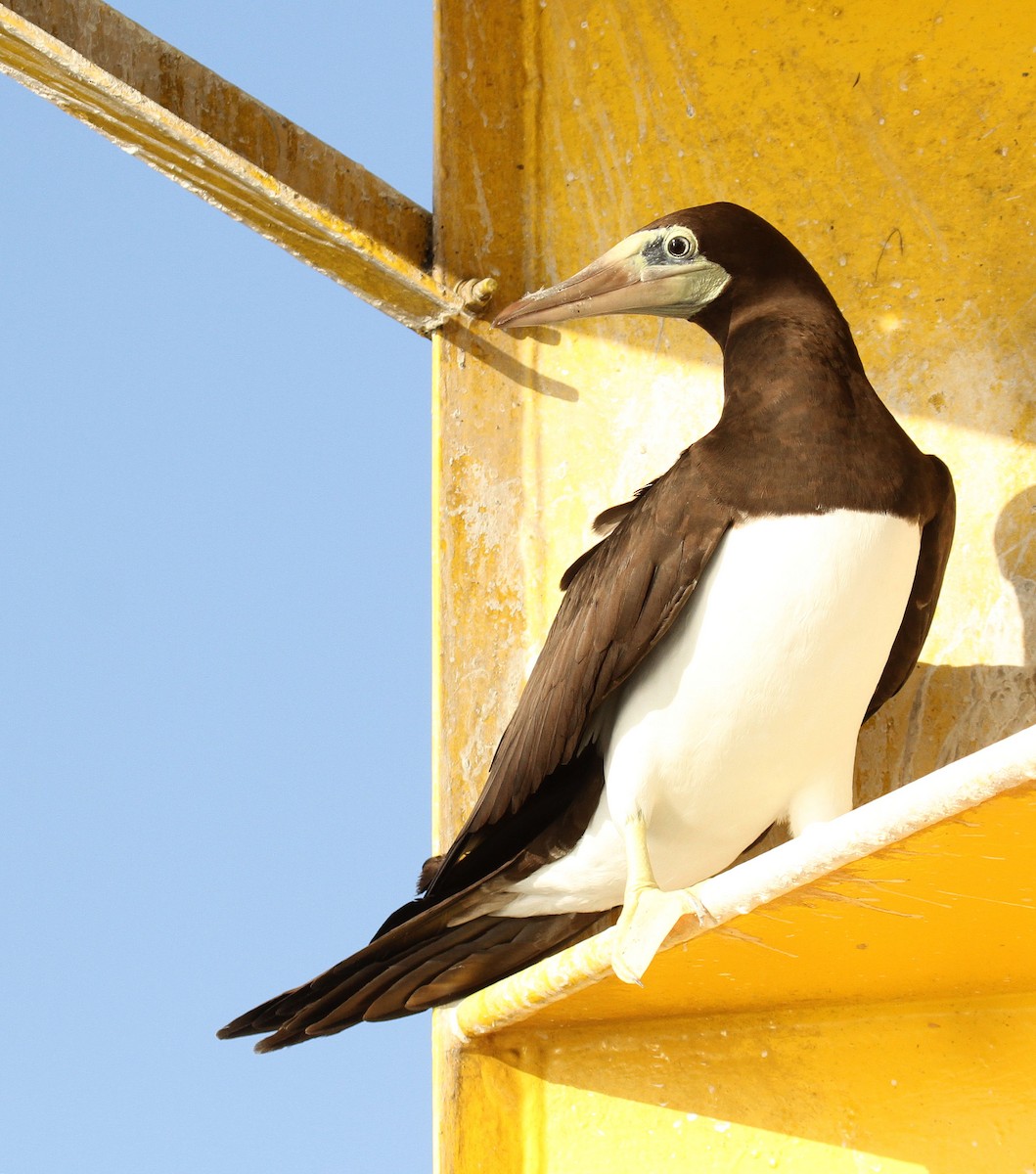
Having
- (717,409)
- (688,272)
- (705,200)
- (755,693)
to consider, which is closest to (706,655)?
(755,693)

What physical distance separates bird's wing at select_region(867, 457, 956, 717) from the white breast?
13cm

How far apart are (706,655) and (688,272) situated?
679 millimetres

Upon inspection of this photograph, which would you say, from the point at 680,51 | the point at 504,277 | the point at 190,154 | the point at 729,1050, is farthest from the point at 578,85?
the point at 729,1050

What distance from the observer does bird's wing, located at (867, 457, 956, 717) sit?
7.53 feet

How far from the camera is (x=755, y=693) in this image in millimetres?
2146

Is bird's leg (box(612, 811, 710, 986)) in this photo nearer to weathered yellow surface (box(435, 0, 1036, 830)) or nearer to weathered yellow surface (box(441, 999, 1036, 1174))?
weathered yellow surface (box(441, 999, 1036, 1174))

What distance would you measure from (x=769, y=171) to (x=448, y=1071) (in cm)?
180

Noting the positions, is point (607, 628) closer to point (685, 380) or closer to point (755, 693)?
point (755, 693)

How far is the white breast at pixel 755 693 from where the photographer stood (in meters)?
2.10

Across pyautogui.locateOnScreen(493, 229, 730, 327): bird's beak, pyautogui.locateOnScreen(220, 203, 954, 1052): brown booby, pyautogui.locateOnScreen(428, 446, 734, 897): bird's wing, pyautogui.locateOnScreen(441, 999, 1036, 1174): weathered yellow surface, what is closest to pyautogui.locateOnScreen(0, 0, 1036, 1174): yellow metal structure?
pyautogui.locateOnScreen(441, 999, 1036, 1174): weathered yellow surface

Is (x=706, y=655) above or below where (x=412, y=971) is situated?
above

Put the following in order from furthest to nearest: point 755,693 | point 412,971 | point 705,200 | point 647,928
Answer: point 705,200
point 412,971
point 755,693
point 647,928

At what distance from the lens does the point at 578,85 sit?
10.6ft

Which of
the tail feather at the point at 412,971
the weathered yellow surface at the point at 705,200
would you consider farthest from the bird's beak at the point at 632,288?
the tail feather at the point at 412,971
